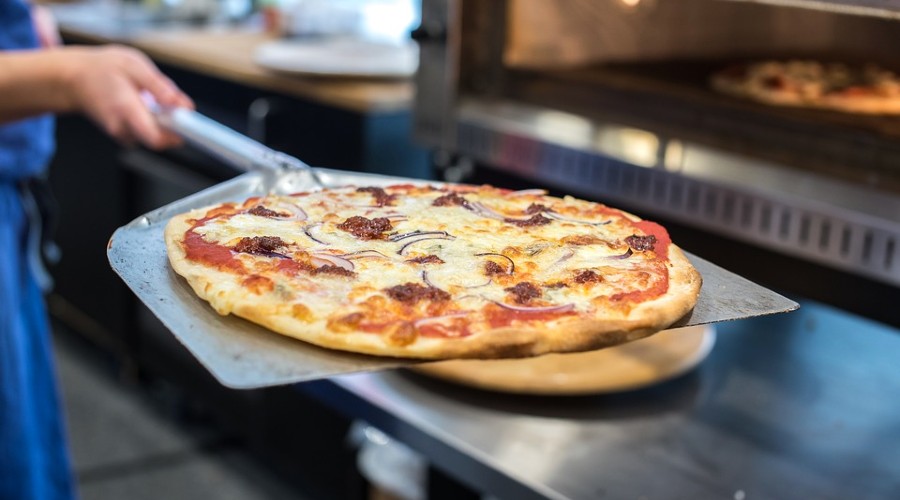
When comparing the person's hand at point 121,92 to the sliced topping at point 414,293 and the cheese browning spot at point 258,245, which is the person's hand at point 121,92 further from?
the sliced topping at point 414,293

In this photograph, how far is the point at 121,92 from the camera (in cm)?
133

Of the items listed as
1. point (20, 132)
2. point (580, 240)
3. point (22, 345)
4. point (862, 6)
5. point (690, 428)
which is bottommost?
point (22, 345)

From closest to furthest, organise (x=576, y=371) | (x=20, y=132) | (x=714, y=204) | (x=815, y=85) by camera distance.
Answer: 1. (x=576, y=371)
2. (x=714, y=204)
3. (x=815, y=85)
4. (x=20, y=132)

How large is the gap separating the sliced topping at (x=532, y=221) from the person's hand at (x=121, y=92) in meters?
0.57

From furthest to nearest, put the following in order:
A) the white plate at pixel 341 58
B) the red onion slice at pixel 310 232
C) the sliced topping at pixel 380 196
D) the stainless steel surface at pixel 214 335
→ 1. the white plate at pixel 341 58
2. the sliced topping at pixel 380 196
3. the red onion slice at pixel 310 232
4. the stainless steel surface at pixel 214 335

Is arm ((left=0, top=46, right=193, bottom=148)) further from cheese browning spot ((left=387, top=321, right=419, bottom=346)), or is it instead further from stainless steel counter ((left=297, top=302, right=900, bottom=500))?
cheese browning spot ((left=387, top=321, right=419, bottom=346))

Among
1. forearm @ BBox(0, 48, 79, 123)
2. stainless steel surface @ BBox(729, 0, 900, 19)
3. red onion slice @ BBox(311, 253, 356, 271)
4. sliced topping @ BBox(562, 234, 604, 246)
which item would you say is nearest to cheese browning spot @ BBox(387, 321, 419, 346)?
red onion slice @ BBox(311, 253, 356, 271)

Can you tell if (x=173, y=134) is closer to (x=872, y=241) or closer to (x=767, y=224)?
(x=767, y=224)

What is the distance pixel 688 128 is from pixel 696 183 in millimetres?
121

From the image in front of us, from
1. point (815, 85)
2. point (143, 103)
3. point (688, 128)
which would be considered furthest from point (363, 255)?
point (815, 85)

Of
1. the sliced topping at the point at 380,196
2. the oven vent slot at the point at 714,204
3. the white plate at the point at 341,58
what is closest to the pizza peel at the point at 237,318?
the sliced topping at the point at 380,196

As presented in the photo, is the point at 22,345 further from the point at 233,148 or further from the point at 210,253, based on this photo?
the point at 210,253

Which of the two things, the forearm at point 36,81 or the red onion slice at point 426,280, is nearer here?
the red onion slice at point 426,280

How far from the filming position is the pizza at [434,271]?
0.74 m
